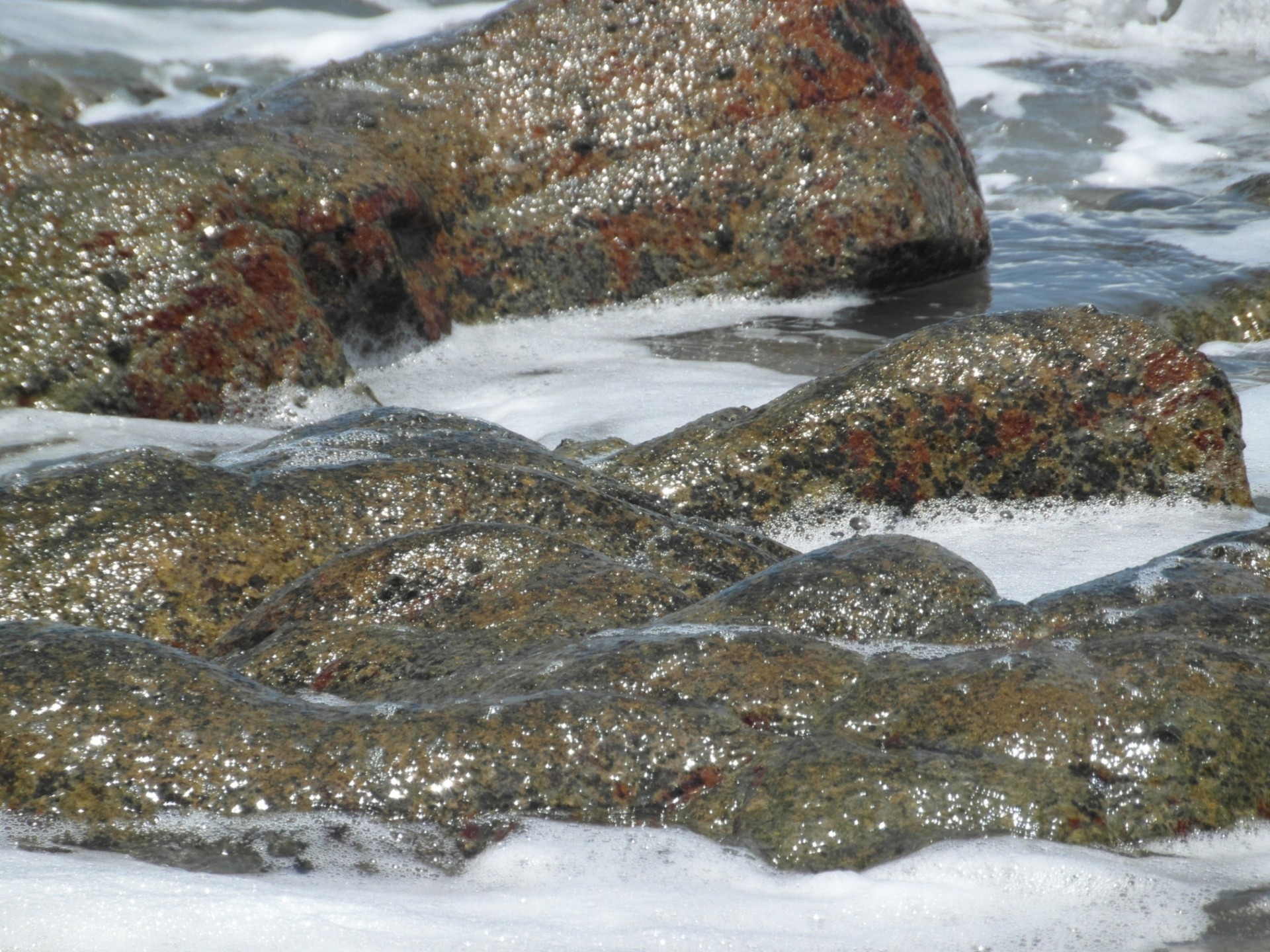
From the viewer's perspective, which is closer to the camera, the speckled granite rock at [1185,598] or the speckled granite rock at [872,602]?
the speckled granite rock at [1185,598]

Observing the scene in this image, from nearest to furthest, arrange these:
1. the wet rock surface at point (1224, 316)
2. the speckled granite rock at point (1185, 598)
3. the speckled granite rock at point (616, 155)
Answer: the speckled granite rock at point (1185, 598) → the speckled granite rock at point (616, 155) → the wet rock surface at point (1224, 316)

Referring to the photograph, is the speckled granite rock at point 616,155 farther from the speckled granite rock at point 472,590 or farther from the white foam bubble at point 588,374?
the speckled granite rock at point 472,590

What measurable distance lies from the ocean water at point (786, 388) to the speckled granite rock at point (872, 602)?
72cm

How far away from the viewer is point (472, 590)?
3285 mm

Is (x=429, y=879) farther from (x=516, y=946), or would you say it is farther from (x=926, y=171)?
(x=926, y=171)

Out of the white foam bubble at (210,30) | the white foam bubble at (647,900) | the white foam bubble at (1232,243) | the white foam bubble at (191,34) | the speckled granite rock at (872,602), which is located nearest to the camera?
the white foam bubble at (647,900)

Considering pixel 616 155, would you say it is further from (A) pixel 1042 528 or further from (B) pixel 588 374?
(A) pixel 1042 528

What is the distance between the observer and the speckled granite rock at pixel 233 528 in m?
3.37

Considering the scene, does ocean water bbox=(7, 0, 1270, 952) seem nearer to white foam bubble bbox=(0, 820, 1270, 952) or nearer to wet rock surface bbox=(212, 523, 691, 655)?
white foam bubble bbox=(0, 820, 1270, 952)

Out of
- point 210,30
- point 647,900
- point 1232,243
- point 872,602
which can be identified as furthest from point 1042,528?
point 210,30

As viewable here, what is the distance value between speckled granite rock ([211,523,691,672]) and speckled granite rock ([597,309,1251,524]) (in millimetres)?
1325

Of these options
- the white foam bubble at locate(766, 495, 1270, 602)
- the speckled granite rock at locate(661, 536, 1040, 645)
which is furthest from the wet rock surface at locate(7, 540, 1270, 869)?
the white foam bubble at locate(766, 495, 1270, 602)

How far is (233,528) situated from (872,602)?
69.8 inches

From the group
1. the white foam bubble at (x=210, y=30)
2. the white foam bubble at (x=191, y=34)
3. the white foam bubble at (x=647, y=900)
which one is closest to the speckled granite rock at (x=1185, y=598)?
the white foam bubble at (x=647, y=900)
